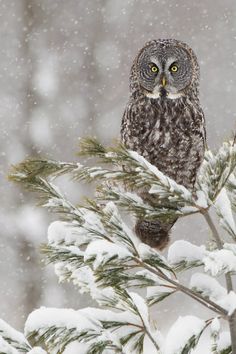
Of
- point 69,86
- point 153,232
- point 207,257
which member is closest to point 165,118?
point 153,232

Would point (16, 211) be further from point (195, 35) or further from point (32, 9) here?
point (195, 35)

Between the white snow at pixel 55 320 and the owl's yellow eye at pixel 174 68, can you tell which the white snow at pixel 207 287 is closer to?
the white snow at pixel 55 320

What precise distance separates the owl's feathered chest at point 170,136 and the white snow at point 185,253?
1.94 ft

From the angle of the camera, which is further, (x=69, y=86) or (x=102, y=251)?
(x=69, y=86)

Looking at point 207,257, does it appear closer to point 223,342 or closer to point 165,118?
point 223,342

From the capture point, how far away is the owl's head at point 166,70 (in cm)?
229

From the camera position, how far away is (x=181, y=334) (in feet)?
5.24

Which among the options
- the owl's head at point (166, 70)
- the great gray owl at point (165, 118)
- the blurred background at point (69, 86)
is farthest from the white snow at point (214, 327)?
the blurred background at point (69, 86)

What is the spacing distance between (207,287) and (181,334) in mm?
142

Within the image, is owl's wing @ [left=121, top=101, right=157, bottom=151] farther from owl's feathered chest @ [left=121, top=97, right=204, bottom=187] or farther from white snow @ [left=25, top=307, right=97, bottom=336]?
white snow @ [left=25, top=307, right=97, bottom=336]

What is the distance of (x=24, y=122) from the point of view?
23.3 feet

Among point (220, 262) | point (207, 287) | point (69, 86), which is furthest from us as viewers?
point (69, 86)

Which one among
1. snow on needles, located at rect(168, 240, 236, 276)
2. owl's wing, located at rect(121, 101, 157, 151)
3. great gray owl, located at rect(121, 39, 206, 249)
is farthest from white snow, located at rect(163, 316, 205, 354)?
owl's wing, located at rect(121, 101, 157, 151)

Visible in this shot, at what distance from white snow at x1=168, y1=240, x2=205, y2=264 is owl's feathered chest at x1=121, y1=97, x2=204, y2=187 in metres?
0.59
